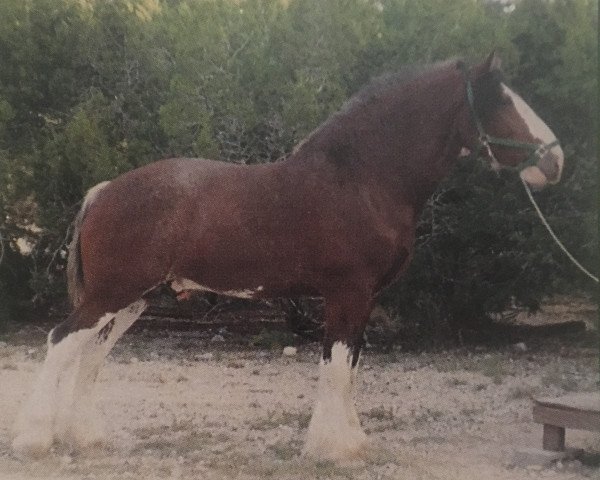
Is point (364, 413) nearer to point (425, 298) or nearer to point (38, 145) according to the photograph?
point (425, 298)

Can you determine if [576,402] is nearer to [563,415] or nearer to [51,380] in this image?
[563,415]

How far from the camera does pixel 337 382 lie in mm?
1909

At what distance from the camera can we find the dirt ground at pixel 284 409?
1854 mm

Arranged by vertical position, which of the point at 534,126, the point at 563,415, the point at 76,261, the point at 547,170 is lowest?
the point at 563,415

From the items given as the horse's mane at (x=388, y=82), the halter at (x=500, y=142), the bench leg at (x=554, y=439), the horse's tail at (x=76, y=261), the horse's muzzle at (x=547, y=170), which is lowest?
the bench leg at (x=554, y=439)

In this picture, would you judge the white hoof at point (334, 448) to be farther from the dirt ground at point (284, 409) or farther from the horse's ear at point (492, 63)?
the horse's ear at point (492, 63)

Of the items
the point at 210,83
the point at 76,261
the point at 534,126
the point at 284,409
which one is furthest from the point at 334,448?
the point at 210,83

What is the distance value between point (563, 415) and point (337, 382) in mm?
632

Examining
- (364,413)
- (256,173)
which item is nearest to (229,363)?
(364,413)

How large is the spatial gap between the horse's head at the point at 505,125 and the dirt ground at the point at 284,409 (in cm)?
73

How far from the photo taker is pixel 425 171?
1.94 m

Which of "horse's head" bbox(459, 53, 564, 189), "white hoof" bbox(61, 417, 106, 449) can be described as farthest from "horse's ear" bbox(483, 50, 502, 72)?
"white hoof" bbox(61, 417, 106, 449)

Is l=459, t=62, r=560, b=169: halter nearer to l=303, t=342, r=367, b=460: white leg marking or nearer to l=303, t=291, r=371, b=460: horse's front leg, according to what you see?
l=303, t=291, r=371, b=460: horse's front leg

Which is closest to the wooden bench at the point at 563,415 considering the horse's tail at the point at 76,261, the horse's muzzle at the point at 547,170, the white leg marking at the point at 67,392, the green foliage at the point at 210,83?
the green foliage at the point at 210,83
